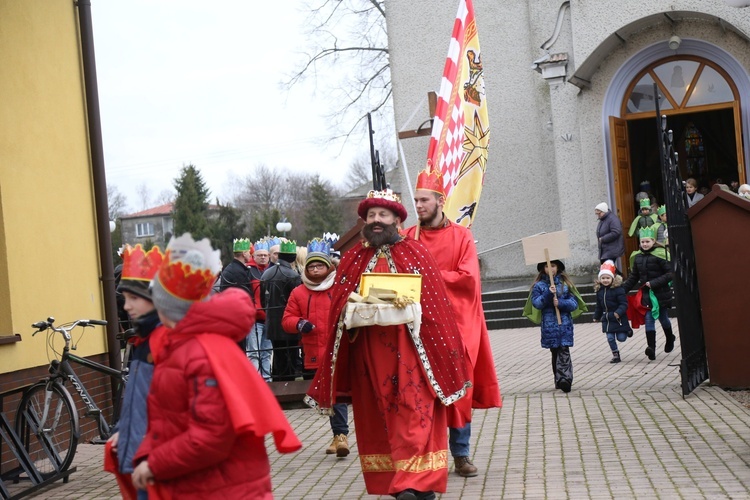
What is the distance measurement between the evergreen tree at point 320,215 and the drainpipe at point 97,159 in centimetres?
6127

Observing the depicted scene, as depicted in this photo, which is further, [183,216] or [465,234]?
[183,216]

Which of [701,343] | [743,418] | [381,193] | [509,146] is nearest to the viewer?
[381,193]

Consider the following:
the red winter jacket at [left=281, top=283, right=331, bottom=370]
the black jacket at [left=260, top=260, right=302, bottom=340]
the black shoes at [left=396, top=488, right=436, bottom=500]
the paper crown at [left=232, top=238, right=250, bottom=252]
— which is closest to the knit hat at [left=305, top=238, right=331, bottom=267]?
the red winter jacket at [left=281, top=283, right=331, bottom=370]

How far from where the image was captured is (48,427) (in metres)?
8.71

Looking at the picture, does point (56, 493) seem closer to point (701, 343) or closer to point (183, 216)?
point (701, 343)

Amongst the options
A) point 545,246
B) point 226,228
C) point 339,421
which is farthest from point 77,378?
point 226,228

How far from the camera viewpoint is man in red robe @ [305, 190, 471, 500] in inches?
257

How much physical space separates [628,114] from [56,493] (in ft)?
51.9

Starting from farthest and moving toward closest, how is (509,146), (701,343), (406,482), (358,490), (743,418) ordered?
1. (509,146)
2. (701,343)
3. (743,418)
4. (358,490)
5. (406,482)

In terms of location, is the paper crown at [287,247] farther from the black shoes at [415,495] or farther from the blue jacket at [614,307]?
the black shoes at [415,495]

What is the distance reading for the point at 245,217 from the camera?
3056 inches

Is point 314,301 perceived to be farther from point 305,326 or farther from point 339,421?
point 339,421

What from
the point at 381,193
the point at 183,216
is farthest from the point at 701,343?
the point at 183,216

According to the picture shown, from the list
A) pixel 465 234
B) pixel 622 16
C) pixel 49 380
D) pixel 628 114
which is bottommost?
pixel 49 380
